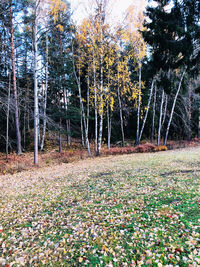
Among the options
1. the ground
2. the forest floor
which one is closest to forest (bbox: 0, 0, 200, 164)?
the forest floor

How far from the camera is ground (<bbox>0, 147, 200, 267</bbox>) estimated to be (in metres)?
2.95

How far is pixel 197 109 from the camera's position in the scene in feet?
77.3

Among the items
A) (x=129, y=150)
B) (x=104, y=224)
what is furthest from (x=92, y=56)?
(x=104, y=224)

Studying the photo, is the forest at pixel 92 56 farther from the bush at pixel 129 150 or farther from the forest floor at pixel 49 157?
the bush at pixel 129 150

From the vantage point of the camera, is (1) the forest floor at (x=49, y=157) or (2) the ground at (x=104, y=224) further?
(1) the forest floor at (x=49, y=157)

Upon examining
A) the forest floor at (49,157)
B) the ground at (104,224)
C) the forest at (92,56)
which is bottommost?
the ground at (104,224)

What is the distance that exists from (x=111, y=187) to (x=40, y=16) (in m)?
12.0

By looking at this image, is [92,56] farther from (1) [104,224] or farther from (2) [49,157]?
(1) [104,224]

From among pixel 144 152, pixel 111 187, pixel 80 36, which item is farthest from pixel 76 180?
pixel 80 36

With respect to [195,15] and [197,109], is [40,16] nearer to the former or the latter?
[195,15]

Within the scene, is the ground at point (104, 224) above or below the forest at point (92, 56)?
below

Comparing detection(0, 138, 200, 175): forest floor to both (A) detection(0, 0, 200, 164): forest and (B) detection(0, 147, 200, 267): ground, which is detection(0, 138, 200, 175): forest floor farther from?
(B) detection(0, 147, 200, 267): ground

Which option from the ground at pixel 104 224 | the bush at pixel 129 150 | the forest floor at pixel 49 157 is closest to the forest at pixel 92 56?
the forest floor at pixel 49 157

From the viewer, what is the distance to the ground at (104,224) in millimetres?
2947
